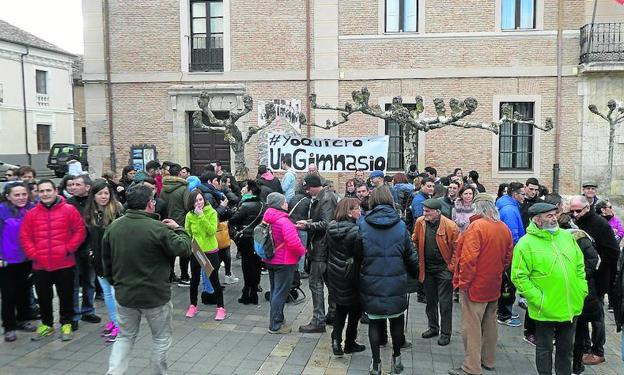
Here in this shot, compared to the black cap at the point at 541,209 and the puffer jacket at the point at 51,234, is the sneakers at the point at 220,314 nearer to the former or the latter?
the puffer jacket at the point at 51,234

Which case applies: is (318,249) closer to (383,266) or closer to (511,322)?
(383,266)

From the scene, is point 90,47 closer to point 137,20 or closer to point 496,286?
point 137,20

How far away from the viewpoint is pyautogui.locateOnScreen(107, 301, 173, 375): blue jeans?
4.69 metres

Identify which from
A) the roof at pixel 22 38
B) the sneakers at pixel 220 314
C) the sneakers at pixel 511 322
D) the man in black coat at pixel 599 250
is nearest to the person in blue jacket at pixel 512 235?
the sneakers at pixel 511 322

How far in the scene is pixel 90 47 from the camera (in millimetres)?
18406

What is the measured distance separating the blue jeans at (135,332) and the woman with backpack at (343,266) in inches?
68.7

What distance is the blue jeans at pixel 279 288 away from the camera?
6.38 m

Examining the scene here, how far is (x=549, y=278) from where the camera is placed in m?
4.65

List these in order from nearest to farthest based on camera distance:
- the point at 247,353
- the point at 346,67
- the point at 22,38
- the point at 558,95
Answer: the point at 247,353 → the point at 558,95 → the point at 346,67 → the point at 22,38

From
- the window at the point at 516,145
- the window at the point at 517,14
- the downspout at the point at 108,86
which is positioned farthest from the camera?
the downspout at the point at 108,86

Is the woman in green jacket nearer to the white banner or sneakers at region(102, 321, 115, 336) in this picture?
sneakers at region(102, 321, 115, 336)

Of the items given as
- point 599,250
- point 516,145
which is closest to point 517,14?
point 516,145

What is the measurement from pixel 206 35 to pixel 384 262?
15.2m

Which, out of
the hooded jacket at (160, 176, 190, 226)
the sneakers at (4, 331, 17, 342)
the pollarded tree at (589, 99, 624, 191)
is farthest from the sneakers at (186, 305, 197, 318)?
the pollarded tree at (589, 99, 624, 191)
